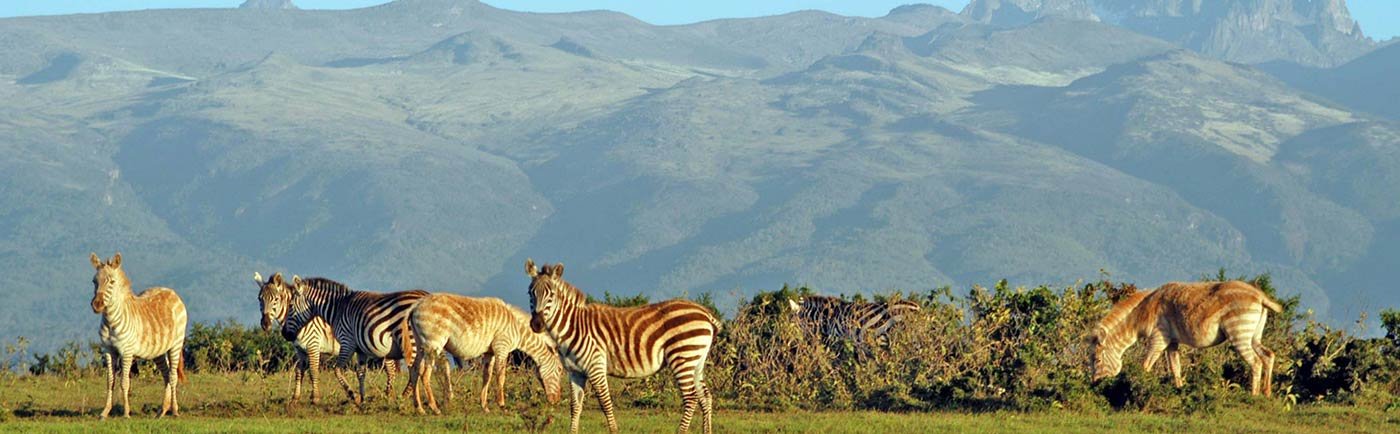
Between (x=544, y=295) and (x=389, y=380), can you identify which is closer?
(x=544, y=295)

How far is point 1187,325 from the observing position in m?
24.9

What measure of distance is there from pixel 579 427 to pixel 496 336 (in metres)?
2.52

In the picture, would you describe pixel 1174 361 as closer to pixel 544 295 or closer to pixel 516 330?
pixel 516 330

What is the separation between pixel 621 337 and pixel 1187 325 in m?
8.53

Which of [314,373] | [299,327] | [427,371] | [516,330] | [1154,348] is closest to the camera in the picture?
[427,371]

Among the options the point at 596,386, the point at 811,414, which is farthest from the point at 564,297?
the point at 811,414

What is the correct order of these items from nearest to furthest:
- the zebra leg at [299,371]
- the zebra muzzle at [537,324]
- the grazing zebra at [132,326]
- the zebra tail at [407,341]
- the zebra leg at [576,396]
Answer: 1. the zebra muzzle at [537,324]
2. the zebra leg at [576,396]
3. the grazing zebra at [132,326]
4. the zebra tail at [407,341]
5. the zebra leg at [299,371]

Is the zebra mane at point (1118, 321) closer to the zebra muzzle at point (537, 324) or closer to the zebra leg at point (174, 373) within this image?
the zebra muzzle at point (537, 324)

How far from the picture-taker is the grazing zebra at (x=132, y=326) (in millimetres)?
23234

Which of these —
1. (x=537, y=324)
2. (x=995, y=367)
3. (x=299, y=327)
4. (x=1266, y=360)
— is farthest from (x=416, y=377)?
(x=1266, y=360)

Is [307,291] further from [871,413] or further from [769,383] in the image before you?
[871,413]

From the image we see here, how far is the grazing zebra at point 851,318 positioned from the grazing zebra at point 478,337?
466 cm

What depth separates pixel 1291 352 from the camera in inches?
1098

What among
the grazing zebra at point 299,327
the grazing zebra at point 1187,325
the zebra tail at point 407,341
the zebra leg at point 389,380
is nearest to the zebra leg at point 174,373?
the grazing zebra at point 299,327
